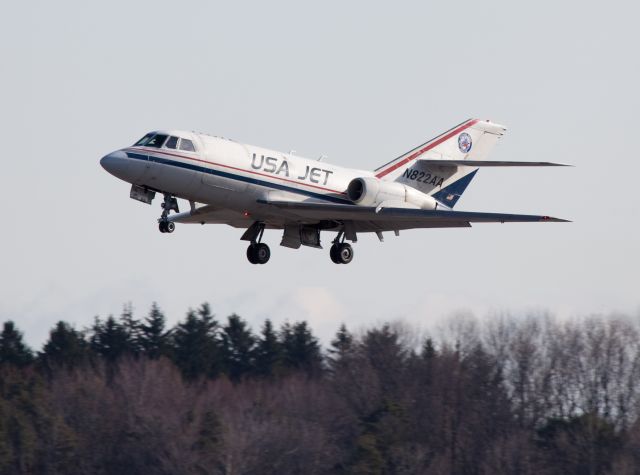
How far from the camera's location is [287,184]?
39938mm

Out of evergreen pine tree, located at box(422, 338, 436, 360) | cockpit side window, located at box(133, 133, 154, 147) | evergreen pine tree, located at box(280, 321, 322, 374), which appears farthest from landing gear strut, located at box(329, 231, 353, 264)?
evergreen pine tree, located at box(280, 321, 322, 374)

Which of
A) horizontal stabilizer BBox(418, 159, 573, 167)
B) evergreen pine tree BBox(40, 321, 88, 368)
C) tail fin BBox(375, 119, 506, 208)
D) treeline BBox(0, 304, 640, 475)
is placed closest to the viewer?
horizontal stabilizer BBox(418, 159, 573, 167)

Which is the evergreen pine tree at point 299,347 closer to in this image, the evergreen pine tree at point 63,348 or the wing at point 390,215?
the evergreen pine tree at point 63,348

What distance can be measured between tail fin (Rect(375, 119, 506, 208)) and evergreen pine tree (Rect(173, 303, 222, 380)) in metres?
47.4

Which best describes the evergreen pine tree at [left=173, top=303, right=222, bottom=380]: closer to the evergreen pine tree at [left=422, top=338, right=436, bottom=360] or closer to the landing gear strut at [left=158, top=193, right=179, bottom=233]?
the evergreen pine tree at [left=422, top=338, right=436, bottom=360]

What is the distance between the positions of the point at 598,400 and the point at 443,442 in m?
8.80

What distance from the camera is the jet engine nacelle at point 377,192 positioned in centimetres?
4066

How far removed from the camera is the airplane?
38281 millimetres

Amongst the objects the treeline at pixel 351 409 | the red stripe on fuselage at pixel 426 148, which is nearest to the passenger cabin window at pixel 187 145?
the red stripe on fuselage at pixel 426 148

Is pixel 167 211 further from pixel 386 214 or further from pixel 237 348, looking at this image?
pixel 237 348

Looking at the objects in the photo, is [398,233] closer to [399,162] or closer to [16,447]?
[399,162]

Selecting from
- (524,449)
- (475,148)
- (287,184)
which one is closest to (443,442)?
(524,449)

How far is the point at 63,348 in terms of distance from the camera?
90062 millimetres

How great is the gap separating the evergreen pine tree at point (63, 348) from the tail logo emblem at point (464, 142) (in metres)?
48.7
